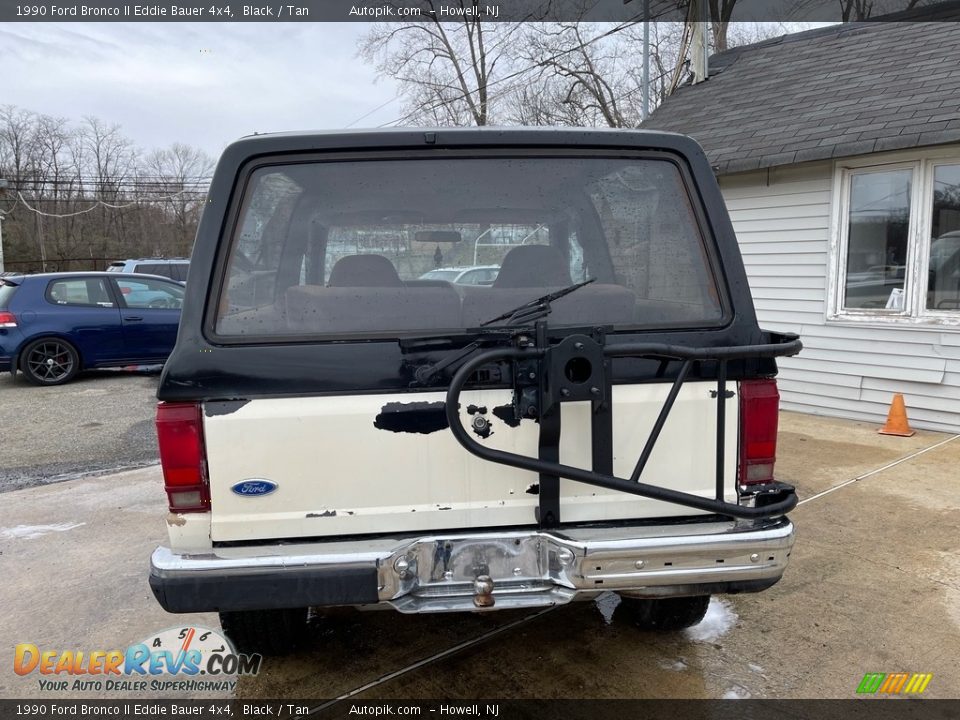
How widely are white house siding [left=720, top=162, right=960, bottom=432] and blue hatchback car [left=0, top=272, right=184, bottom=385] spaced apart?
7.98 m

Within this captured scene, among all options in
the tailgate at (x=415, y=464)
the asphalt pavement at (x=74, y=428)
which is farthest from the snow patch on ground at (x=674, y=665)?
the asphalt pavement at (x=74, y=428)

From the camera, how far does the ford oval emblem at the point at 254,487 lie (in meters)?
2.14

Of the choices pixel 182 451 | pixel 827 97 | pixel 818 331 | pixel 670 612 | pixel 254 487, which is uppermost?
pixel 827 97

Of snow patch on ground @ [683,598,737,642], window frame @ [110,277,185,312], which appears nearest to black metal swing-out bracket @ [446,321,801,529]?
snow patch on ground @ [683,598,737,642]

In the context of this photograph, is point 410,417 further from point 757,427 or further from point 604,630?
point 604,630

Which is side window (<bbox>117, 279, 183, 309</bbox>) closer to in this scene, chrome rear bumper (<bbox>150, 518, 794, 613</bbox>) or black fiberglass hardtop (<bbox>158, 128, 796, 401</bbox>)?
black fiberglass hardtop (<bbox>158, 128, 796, 401</bbox>)

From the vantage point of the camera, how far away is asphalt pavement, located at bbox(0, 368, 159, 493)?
6.02 metres

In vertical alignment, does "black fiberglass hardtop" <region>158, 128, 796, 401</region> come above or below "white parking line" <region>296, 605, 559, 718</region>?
above

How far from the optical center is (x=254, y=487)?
2148mm

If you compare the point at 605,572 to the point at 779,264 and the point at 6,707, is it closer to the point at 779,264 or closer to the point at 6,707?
the point at 6,707

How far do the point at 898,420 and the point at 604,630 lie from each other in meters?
4.58

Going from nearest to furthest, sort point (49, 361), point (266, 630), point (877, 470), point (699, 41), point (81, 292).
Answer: point (266, 630) < point (877, 470) < point (699, 41) < point (49, 361) < point (81, 292)

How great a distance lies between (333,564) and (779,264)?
676 cm

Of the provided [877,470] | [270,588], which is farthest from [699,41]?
[270,588]
